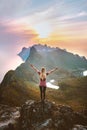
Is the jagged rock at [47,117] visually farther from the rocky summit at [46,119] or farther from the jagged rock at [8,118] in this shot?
the jagged rock at [8,118]

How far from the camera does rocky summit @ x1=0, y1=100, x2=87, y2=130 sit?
4338 cm

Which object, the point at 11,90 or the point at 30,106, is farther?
the point at 11,90

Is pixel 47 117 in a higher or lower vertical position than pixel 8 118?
lower

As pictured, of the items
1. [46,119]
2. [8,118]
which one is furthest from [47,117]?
[8,118]

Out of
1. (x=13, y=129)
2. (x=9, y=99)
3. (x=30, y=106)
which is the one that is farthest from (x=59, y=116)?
(x=9, y=99)

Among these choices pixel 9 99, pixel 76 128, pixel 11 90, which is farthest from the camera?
pixel 11 90

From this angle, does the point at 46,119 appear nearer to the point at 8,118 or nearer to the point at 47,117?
the point at 47,117

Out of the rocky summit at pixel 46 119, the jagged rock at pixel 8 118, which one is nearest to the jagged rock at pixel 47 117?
the rocky summit at pixel 46 119

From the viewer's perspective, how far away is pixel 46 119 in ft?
144

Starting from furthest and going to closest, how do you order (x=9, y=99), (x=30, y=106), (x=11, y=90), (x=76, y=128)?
(x=11, y=90) < (x=9, y=99) < (x=30, y=106) < (x=76, y=128)

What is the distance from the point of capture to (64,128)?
143 ft

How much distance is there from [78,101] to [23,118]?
142 meters

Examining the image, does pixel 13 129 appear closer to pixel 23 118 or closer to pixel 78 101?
pixel 23 118

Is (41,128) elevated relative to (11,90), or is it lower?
lower
